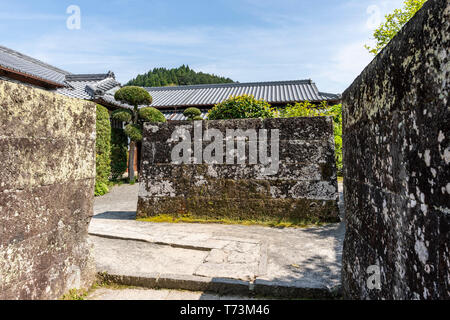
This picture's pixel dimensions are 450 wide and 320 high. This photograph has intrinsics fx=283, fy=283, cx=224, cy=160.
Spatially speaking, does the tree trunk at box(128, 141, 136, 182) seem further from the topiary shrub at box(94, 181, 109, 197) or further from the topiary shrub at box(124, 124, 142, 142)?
the topiary shrub at box(94, 181, 109, 197)

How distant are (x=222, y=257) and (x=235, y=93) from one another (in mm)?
22832

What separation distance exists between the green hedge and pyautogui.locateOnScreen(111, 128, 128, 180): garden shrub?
2.00 m

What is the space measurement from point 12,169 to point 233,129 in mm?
3901

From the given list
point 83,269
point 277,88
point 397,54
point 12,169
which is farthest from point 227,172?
point 277,88

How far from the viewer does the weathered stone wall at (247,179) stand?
5.20 m

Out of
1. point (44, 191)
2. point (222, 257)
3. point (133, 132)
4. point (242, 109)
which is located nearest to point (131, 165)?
point (133, 132)

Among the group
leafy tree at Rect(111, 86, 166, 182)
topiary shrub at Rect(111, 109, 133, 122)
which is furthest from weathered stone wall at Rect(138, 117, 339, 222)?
→ topiary shrub at Rect(111, 109, 133, 122)

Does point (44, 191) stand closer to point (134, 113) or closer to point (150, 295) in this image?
point (150, 295)

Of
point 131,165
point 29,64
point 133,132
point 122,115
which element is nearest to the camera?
point 122,115

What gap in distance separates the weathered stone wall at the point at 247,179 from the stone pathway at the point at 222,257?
38 centimetres

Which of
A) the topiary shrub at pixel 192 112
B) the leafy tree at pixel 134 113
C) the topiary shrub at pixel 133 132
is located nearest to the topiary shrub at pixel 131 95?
the leafy tree at pixel 134 113

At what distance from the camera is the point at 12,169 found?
6.79 feet

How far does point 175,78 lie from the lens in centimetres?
5647
